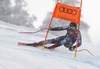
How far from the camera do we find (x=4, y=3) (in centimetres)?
1769

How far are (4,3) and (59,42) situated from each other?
15.1 metres

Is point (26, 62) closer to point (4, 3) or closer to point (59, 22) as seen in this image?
point (59, 22)

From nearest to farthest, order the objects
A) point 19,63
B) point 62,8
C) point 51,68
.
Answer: point 19,63, point 51,68, point 62,8

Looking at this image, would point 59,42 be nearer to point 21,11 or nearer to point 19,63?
point 19,63

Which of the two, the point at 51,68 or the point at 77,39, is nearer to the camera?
the point at 51,68

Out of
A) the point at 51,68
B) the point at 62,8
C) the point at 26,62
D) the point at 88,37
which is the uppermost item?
the point at 62,8

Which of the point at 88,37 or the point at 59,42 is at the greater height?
the point at 59,42

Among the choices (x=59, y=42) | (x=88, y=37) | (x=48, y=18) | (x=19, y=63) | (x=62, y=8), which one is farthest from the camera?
(x=88, y=37)

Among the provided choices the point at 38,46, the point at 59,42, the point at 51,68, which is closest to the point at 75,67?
the point at 51,68

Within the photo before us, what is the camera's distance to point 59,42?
13.8ft

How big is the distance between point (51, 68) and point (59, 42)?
1.80m

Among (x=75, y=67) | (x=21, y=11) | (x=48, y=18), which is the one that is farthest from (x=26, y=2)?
(x=75, y=67)

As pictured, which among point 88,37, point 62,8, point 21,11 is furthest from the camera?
point 21,11

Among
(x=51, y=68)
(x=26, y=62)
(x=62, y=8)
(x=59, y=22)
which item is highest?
(x=62, y=8)
